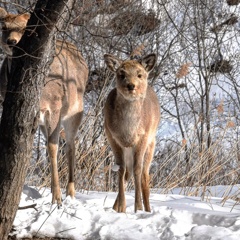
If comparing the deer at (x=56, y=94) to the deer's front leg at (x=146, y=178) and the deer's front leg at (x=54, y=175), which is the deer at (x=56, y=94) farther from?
the deer's front leg at (x=146, y=178)

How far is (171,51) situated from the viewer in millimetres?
17297

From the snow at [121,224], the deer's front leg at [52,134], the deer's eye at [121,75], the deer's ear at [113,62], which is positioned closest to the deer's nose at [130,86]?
the deer's eye at [121,75]

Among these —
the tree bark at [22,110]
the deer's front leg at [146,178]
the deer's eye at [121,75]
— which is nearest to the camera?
the tree bark at [22,110]

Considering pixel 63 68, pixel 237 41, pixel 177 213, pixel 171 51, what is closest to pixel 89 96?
pixel 171 51

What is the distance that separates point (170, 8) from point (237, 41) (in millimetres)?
3663

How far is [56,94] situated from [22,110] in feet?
7.01

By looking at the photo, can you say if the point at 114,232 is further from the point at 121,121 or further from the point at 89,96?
the point at 89,96

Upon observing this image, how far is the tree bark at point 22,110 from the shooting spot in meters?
3.38

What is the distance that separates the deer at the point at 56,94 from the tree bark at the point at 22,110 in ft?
5.50

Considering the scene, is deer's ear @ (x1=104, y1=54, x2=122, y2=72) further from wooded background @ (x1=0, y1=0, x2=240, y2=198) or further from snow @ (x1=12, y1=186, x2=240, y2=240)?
wooded background @ (x1=0, y1=0, x2=240, y2=198)

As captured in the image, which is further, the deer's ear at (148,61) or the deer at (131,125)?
the deer's ear at (148,61)

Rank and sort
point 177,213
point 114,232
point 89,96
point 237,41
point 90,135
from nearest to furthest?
Answer: point 114,232 → point 177,213 → point 90,135 → point 89,96 → point 237,41

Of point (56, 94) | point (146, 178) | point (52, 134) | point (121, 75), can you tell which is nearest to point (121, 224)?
point (146, 178)

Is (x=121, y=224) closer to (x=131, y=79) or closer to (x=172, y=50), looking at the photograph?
(x=131, y=79)
